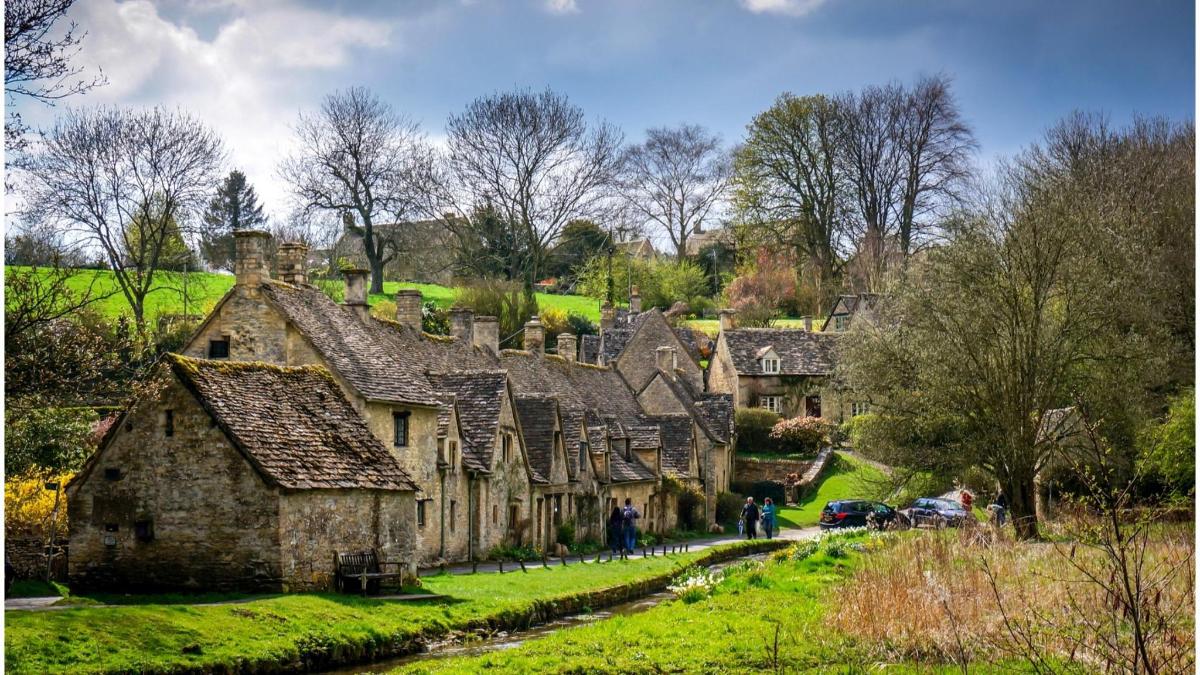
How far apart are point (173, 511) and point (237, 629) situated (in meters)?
6.00

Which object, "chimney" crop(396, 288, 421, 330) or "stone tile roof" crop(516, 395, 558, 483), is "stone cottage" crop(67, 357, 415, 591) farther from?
"chimney" crop(396, 288, 421, 330)

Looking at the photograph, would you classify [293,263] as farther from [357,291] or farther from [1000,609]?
[1000,609]

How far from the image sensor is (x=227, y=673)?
1969 centimetres

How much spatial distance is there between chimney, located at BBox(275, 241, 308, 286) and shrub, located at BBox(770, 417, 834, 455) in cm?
3782

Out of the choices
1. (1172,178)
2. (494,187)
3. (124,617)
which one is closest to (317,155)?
(494,187)

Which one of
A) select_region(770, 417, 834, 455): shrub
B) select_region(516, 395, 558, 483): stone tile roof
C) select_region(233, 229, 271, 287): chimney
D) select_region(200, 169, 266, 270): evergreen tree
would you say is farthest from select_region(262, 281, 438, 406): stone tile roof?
select_region(200, 169, 266, 270): evergreen tree

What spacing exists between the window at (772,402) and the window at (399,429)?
153ft

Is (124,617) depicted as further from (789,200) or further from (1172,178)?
(789,200)

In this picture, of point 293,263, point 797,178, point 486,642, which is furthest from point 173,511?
point 797,178

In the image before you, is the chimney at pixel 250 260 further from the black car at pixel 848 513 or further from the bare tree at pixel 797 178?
the bare tree at pixel 797 178

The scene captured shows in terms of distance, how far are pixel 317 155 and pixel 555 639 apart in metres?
61.7

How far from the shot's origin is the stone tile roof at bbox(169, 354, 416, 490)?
87.3ft

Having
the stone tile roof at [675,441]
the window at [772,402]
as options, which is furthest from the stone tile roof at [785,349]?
the stone tile roof at [675,441]

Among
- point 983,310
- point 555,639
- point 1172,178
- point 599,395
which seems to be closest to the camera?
point 555,639
